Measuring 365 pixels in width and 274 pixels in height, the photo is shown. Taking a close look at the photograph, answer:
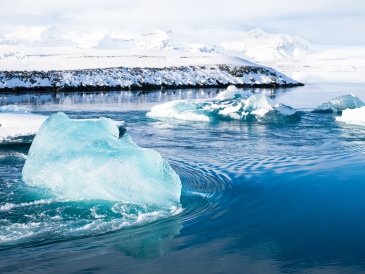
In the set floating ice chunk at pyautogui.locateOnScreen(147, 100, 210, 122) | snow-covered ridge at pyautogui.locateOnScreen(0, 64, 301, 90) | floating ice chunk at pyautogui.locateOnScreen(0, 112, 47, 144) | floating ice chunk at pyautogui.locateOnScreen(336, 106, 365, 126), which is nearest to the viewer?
floating ice chunk at pyautogui.locateOnScreen(0, 112, 47, 144)

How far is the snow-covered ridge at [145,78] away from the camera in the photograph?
5662cm

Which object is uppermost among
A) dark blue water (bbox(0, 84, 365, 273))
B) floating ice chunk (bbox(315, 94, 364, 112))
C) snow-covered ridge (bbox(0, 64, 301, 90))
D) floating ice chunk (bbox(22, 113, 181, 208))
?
snow-covered ridge (bbox(0, 64, 301, 90))

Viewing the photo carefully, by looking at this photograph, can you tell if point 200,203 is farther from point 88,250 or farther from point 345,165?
point 345,165

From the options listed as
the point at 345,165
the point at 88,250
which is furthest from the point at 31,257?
the point at 345,165

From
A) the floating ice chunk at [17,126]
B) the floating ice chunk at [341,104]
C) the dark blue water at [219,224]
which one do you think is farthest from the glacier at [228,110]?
the floating ice chunk at [17,126]

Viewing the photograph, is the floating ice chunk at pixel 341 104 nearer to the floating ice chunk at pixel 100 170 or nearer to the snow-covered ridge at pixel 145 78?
the floating ice chunk at pixel 100 170

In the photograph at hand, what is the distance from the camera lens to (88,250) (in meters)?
7.20

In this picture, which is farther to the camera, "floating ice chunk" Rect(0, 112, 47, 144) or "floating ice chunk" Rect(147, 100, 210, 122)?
"floating ice chunk" Rect(147, 100, 210, 122)

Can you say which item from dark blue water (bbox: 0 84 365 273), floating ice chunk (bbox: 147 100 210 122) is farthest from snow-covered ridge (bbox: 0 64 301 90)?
→ dark blue water (bbox: 0 84 365 273)

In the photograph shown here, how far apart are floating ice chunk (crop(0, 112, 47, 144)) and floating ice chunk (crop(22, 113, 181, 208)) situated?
4.71 meters

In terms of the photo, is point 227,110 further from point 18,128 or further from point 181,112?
point 18,128

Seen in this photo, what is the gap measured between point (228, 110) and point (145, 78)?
1546 inches

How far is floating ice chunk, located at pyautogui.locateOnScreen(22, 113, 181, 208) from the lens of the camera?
925cm

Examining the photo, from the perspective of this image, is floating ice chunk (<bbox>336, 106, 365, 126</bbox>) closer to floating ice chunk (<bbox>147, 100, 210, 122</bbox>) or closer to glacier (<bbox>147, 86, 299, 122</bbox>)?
glacier (<bbox>147, 86, 299, 122</bbox>)
